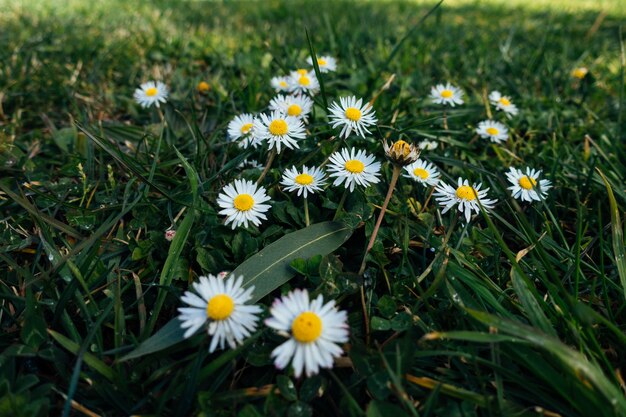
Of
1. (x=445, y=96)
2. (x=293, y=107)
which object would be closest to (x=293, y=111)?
(x=293, y=107)

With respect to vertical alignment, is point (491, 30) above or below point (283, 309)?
above

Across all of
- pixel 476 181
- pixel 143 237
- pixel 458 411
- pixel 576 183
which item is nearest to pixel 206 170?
pixel 143 237

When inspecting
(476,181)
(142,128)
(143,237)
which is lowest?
(143,237)

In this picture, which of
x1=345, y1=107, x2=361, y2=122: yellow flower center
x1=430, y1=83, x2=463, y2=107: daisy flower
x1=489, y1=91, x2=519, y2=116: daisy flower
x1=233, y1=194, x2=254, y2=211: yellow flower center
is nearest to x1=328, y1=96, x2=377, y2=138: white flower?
x1=345, y1=107, x2=361, y2=122: yellow flower center

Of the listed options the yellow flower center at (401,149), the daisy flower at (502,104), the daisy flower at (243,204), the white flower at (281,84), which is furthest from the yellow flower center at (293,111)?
the daisy flower at (502,104)

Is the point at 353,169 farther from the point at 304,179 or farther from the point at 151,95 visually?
the point at 151,95

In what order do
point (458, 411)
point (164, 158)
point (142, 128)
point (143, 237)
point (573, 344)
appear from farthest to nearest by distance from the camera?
point (142, 128) < point (164, 158) < point (143, 237) < point (573, 344) < point (458, 411)

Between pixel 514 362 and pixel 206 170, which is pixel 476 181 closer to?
pixel 514 362

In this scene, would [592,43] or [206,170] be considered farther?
[592,43]

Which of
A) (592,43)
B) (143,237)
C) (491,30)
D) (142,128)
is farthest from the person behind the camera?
(491,30)
